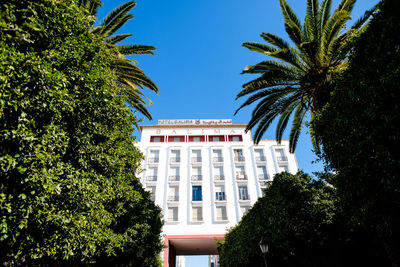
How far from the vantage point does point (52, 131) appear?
18.0ft

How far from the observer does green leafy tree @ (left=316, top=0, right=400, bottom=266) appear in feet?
14.5

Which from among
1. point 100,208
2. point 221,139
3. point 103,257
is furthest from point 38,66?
point 221,139

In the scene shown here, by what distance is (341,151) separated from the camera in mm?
5953

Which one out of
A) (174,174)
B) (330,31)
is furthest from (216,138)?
(330,31)

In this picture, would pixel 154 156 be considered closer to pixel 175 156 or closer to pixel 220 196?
pixel 175 156

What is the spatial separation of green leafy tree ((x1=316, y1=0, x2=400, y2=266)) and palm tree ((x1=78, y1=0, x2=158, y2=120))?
28.9 feet

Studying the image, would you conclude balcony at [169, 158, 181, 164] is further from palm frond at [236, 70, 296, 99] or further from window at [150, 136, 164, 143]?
palm frond at [236, 70, 296, 99]

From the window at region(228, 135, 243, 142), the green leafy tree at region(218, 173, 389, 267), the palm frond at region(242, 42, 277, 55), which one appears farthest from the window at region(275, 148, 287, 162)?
the palm frond at region(242, 42, 277, 55)

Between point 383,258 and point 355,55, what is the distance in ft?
32.2

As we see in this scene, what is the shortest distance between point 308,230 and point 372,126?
6116 millimetres

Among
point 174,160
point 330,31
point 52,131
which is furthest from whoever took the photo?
point 174,160

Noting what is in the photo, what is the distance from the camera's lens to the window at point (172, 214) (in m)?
27.8

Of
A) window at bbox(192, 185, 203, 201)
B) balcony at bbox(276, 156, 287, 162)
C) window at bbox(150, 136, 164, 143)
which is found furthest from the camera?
window at bbox(150, 136, 164, 143)

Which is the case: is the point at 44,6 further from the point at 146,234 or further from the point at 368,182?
the point at 146,234
